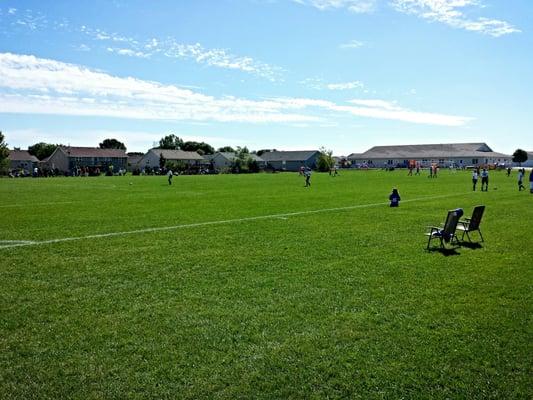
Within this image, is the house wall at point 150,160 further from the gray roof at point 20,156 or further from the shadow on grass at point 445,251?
the shadow on grass at point 445,251

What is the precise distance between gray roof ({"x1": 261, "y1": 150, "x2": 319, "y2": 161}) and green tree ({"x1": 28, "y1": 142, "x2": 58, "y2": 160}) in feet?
215

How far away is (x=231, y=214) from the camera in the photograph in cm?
2044

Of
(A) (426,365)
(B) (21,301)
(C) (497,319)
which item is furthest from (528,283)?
(B) (21,301)

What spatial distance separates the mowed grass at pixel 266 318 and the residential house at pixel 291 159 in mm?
127632

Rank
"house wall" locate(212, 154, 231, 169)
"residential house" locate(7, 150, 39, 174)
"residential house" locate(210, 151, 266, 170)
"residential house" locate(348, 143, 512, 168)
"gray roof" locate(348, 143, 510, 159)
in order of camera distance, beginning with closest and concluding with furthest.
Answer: "residential house" locate(7, 150, 39, 174) < "residential house" locate(348, 143, 512, 168) < "gray roof" locate(348, 143, 510, 159) < "residential house" locate(210, 151, 266, 170) < "house wall" locate(212, 154, 231, 169)

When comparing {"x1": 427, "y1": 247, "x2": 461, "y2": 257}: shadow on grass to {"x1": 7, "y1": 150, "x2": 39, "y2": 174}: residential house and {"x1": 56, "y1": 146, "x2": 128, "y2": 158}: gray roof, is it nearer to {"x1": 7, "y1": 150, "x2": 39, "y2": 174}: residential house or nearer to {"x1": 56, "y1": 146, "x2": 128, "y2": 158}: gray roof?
{"x1": 56, "y1": 146, "x2": 128, "y2": 158}: gray roof

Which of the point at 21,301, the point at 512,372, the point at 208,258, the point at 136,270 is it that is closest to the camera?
the point at 512,372

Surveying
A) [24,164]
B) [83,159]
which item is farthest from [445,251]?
[24,164]

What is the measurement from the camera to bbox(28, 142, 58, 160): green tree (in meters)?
140

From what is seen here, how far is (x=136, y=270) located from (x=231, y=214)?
35.0 feet

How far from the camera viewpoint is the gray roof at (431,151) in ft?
445

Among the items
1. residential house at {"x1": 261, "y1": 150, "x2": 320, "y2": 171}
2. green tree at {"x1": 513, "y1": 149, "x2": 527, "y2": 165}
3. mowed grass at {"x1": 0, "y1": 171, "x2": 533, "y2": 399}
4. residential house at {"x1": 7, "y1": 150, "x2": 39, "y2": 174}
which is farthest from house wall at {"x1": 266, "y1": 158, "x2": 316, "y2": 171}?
mowed grass at {"x1": 0, "y1": 171, "x2": 533, "y2": 399}

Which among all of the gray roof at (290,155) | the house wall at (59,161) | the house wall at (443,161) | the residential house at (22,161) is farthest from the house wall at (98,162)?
the house wall at (443,161)

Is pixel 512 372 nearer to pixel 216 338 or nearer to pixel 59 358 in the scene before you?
pixel 216 338
